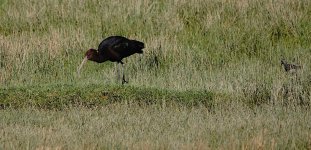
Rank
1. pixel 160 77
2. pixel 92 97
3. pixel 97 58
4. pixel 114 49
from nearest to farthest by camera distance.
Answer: pixel 92 97
pixel 114 49
pixel 97 58
pixel 160 77

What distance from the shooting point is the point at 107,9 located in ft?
53.5

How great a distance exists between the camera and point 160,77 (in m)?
12.9

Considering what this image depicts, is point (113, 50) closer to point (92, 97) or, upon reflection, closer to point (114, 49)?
point (114, 49)

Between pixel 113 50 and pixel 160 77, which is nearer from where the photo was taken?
pixel 113 50

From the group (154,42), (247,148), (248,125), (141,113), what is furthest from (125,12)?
(247,148)

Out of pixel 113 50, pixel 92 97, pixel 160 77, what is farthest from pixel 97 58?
pixel 92 97

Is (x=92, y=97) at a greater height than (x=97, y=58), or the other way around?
(x=97, y=58)

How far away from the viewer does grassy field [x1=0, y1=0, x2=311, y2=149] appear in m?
7.67

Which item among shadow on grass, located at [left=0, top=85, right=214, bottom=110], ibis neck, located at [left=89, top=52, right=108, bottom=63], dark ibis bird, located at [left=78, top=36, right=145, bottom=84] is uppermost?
dark ibis bird, located at [left=78, top=36, right=145, bottom=84]

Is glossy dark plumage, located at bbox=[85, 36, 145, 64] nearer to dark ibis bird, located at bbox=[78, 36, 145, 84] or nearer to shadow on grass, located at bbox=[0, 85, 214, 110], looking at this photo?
dark ibis bird, located at bbox=[78, 36, 145, 84]

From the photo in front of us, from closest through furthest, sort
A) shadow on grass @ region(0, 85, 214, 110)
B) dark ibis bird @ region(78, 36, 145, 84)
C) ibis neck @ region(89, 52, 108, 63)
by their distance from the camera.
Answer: shadow on grass @ region(0, 85, 214, 110)
dark ibis bird @ region(78, 36, 145, 84)
ibis neck @ region(89, 52, 108, 63)

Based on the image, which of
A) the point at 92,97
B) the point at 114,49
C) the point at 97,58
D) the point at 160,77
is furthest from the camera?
the point at 160,77

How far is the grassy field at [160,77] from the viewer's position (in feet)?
25.2

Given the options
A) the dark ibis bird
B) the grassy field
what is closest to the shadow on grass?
the grassy field
